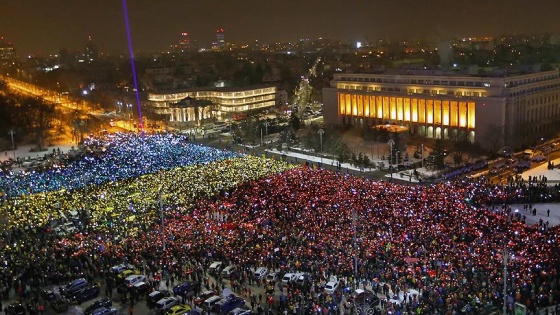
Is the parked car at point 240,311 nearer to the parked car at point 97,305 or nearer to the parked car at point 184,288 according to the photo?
the parked car at point 184,288

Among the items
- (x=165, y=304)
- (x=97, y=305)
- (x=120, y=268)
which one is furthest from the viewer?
(x=120, y=268)

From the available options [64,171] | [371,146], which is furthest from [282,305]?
[371,146]

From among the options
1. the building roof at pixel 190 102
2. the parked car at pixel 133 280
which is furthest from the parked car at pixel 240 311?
the building roof at pixel 190 102

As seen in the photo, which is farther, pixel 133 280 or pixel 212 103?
pixel 212 103

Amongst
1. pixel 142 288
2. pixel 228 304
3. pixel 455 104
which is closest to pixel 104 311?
pixel 142 288

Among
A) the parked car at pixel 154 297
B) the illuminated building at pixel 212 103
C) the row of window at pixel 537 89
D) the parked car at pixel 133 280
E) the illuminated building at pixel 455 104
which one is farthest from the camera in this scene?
the illuminated building at pixel 212 103

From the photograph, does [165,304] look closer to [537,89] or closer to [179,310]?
[179,310]
